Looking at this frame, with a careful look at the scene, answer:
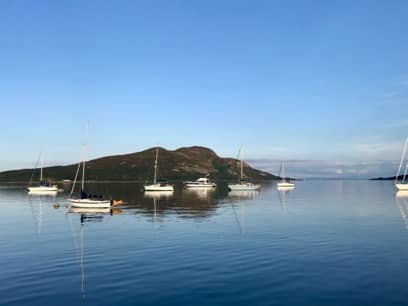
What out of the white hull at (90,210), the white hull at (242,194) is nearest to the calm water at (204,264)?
the white hull at (90,210)

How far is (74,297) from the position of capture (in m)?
24.4

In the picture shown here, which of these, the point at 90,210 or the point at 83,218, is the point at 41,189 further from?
the point at 83,218

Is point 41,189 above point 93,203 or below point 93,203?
above

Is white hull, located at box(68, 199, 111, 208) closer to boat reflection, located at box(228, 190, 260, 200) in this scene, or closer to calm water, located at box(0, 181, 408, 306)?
calm water, located at box(0, 181, 408, 306)

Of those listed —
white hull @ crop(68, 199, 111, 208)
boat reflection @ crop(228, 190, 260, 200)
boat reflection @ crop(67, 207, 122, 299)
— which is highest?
white hull @ crop(68, 199, 111, 208)

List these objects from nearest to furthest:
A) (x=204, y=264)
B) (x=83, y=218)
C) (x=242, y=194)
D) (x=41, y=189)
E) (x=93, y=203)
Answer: (x=204, y=264), (x=83, y=218), (x=93, y=203), (x=242, y=194), (x=41, y=189)

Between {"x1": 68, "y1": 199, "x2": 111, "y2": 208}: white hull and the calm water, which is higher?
{"x1": 68, "y1": 199, "x2": 111, "y2": 208}: white hull

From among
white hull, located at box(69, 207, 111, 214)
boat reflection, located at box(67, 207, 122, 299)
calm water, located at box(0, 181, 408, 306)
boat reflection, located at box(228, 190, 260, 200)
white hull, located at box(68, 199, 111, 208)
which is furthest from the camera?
boat reflection, located at box(228, 190, 260, 200)

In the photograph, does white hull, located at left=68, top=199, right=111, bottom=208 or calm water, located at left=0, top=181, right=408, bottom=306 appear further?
white hull, located at left=68, top=199, right=111, bottom=208

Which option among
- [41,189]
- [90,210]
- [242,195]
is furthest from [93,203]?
[41,189]

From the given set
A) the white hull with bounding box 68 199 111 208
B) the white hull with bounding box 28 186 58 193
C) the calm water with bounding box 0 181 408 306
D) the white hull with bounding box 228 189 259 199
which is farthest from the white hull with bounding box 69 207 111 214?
the white hull with bounding box 28 186 58 193

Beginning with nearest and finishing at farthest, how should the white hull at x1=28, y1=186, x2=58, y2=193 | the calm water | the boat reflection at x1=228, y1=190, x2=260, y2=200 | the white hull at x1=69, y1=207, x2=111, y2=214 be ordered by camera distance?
1. the calm water
2. the white hull at x1=69, y1=207, x2=111, y2=214
3. the boat reflection at x1=228, y1=190, x2=260, y2=200
4. the white hull at x1=28, y1=186, x2=58, y2=193

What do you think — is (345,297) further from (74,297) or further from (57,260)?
(57,260)

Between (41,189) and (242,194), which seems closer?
(242,194)
